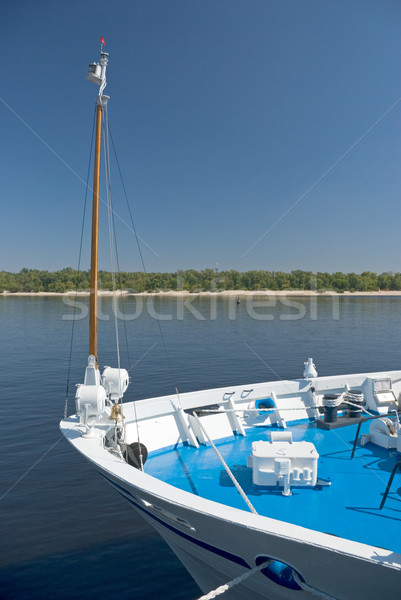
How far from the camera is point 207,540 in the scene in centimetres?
521

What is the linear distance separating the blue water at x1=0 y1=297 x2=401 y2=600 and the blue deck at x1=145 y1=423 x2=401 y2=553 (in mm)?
2198

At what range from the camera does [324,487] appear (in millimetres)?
6766

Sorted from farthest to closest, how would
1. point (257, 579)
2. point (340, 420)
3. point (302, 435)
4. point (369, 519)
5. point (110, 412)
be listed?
1. point (340, 420)
2. point (302, 435)
3. point (110, 412)
4. point (369, 519)
5. point (257, 579)

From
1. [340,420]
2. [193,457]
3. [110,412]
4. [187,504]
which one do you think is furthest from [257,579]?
[340,420]

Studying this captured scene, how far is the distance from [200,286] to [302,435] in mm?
124026

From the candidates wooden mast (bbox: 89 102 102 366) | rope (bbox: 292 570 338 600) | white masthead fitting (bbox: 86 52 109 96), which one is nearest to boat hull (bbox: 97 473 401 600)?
rope (bbox: 292 570 338 600)

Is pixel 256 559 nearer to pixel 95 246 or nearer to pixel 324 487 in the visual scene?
pixel 324 487

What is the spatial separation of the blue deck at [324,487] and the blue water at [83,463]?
2198mm

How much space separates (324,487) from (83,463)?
9139 millimetres

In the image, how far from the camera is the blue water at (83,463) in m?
7.79

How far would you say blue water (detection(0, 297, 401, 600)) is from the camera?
7789 mm

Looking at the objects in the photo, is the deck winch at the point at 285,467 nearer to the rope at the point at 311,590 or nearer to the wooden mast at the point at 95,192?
the rope at the point at 311,590

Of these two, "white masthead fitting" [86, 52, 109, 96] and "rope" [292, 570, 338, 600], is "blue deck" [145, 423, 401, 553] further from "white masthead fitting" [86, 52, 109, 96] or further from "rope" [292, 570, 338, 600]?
"white masthead fitting" [86, 52, 109, 96]

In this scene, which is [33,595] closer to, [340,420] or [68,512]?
[68,512]
